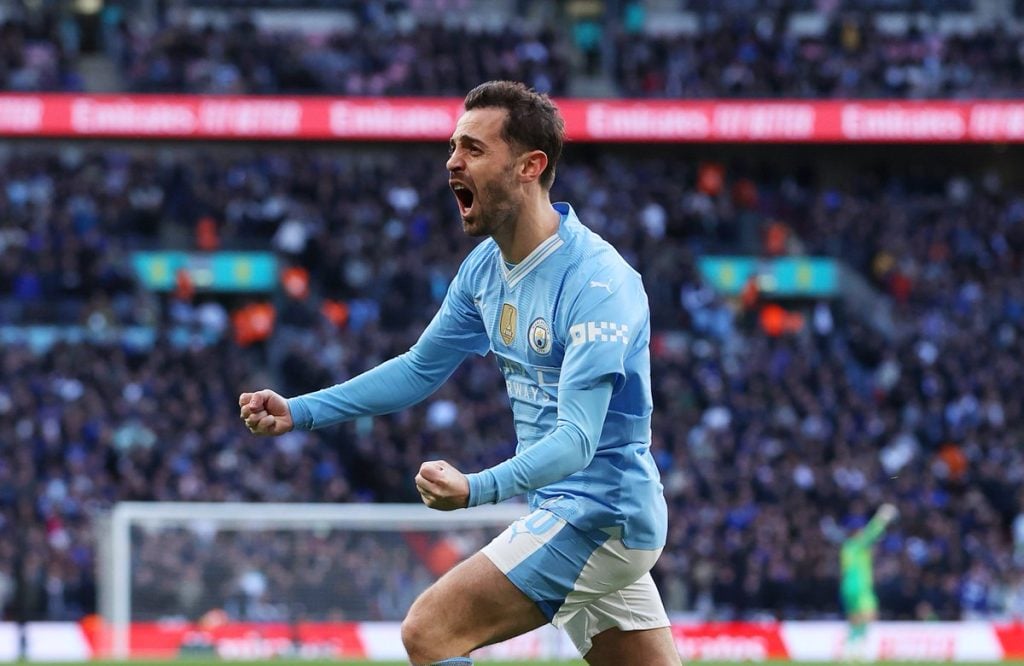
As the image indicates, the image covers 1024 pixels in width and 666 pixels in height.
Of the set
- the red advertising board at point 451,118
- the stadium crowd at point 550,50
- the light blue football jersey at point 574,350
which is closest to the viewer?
the light blue football jersey at point 574,350

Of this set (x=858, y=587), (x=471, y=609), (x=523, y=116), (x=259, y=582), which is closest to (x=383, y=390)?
(x=471, y=609)

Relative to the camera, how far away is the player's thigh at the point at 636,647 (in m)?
4.95

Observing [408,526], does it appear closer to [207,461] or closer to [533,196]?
[207,461]

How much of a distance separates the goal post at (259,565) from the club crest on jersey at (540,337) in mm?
12720

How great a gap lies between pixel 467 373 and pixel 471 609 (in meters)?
19.3

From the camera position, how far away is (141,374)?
2259 cm

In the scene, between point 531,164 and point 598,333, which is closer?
point 598,333

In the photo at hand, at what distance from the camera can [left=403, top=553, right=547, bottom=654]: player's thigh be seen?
4648mm

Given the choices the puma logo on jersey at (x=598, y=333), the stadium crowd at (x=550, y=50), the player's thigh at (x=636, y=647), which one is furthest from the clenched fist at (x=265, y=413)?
the stadium crowd at (x=550, y=50)

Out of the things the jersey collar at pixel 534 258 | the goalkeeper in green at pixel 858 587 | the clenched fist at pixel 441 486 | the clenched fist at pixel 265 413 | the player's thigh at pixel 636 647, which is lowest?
the goalkeeper in green at pixel 858 587

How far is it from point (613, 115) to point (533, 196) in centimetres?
2495

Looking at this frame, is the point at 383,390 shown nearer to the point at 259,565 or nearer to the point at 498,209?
the point at 498,209

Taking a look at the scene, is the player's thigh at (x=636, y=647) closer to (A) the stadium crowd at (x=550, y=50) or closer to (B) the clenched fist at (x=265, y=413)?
(B) the clenched fist at (x=265, y=413)

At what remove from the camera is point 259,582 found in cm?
1742
